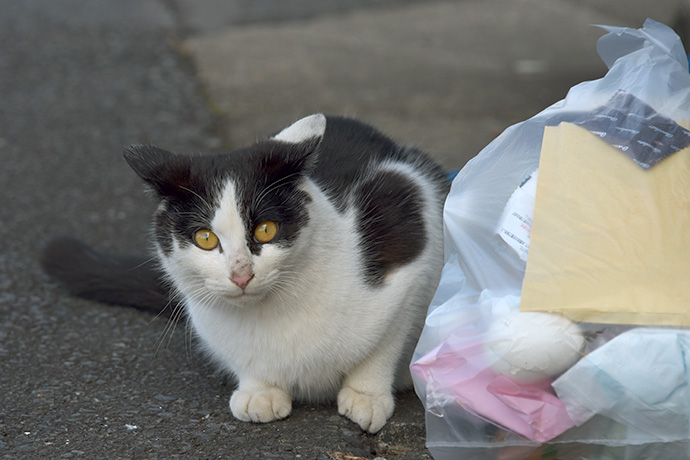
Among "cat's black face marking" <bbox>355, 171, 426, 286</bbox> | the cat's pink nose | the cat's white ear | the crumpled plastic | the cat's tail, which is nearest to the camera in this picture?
the crumpled plastic

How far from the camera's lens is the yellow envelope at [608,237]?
4.60 feet

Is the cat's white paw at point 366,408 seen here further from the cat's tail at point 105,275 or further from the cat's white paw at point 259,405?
the cat's tail at point 105,275

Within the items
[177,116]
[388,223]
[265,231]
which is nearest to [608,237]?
[388,223]

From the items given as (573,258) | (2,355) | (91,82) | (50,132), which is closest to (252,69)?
(91,82)

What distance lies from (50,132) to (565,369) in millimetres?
3083

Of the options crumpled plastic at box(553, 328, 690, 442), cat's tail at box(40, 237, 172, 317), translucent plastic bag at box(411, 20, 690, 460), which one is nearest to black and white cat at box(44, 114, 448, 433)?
translucent plastic bag at box(411, 20, 690, 460)

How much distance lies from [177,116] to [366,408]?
99.1 inches

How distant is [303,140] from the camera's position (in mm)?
1745

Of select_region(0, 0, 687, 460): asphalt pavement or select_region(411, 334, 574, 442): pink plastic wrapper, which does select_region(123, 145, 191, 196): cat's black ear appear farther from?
select_region(411, 334, 574, 442): pink plastic wrapper

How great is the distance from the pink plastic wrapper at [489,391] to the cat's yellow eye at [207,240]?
505mm

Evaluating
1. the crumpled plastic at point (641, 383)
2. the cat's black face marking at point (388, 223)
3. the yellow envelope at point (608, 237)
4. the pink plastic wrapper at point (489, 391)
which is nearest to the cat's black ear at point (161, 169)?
the cat's black face marking at point (388, 223)

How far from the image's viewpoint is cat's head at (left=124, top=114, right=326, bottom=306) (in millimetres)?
1645

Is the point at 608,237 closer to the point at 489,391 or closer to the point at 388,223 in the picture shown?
the point at 489,391

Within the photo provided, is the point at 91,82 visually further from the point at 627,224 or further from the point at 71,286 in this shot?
the point at 627,224
